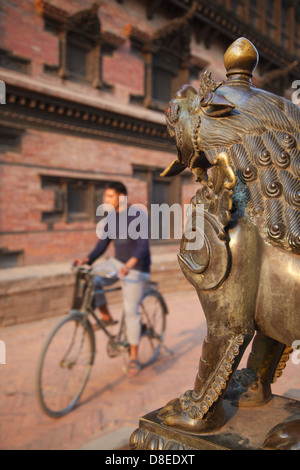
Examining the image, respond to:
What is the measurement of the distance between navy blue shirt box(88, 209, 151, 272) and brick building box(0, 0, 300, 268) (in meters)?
4.00

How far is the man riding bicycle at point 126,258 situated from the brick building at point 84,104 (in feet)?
13.2

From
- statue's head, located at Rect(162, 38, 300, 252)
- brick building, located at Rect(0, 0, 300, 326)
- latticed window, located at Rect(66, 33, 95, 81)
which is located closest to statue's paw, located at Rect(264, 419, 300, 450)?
statue's head, located at Rect(162, 38, 300, 252)

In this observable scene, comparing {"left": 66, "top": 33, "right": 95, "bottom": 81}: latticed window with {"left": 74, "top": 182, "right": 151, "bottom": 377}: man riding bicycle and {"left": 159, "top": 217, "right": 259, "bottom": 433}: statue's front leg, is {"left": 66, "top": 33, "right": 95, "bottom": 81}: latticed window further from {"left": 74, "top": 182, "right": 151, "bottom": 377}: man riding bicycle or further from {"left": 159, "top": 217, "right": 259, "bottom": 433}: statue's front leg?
{"left": 159, "top": 217, "right": 259, "bottom": 433}: statue's front leg

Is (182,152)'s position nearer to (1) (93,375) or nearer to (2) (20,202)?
(1) (93,375)

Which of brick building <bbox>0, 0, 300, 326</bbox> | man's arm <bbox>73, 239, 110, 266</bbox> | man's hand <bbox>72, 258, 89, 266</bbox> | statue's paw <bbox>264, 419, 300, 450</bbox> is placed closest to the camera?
statue's paw <bbox>264, 419, 300, 450</bbox>

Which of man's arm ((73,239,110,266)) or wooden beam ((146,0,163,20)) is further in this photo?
wooden beam ((146,0,163,20))

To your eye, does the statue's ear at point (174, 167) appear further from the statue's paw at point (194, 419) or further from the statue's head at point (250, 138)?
the statue's paw at point (194, 419)

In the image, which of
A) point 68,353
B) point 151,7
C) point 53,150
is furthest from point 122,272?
point 151,7

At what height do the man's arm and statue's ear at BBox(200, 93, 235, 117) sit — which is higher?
statue's ear at BBox(200, 93, 235, 117)

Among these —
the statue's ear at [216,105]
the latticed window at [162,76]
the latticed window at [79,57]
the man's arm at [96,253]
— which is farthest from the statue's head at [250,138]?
the latticed window at [162,76]

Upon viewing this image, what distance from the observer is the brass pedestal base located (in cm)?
145

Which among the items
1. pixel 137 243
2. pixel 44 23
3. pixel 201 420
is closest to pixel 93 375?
pixel 137 243

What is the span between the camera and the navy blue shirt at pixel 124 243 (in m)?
4.55

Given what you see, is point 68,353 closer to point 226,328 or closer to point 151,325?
point 151,325
